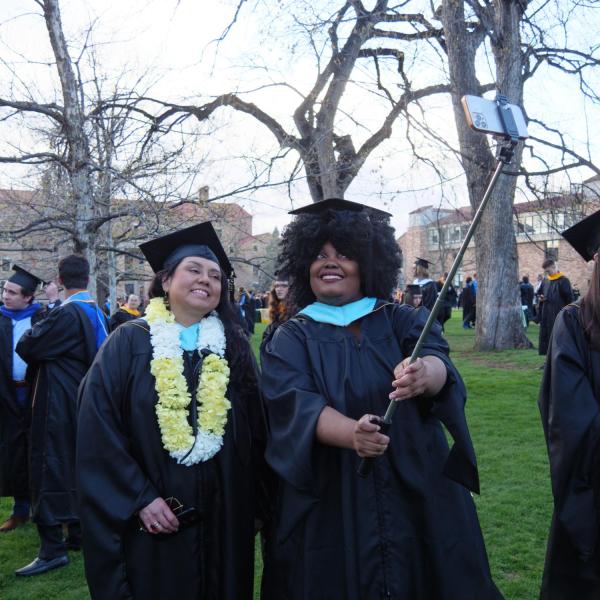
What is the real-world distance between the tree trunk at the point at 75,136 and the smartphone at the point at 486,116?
7119 mm

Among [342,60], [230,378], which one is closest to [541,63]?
[342,60]

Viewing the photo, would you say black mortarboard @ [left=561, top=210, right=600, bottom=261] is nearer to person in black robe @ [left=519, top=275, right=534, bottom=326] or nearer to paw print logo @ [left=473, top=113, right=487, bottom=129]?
paw print logo @ [left=473, top=113, right=487, bottom=129]

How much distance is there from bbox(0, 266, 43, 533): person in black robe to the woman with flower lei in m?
2.73

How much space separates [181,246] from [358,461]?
1.45m

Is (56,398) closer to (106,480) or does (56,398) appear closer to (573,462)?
(106,480)

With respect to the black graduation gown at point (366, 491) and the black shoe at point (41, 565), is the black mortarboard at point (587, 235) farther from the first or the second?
the black shoe at point (41, 565)

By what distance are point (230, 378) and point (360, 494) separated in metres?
0.95

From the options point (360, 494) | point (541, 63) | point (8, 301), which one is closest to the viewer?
point (360, 494)

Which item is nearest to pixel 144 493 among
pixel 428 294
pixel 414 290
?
pixel 414 290

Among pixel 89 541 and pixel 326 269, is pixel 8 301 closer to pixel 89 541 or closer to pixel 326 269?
pixel 89 541

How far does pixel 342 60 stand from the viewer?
1391 cm

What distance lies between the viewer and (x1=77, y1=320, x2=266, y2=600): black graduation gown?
2674 mm

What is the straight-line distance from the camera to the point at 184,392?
2877 mm

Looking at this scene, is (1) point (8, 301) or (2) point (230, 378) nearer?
Result: (2) point (230, 378)
